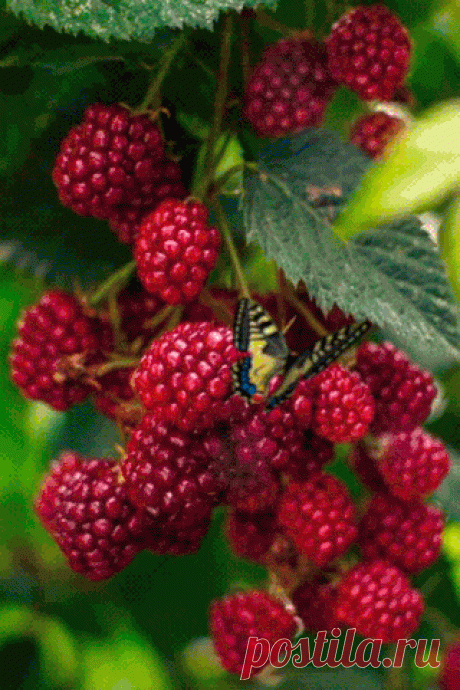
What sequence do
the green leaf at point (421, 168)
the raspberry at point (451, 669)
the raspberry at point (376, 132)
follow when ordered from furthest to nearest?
1. the raspberry at point (451, 669)
2. the raspberry at point (376, 132)
3. the green leaf at point (421, 168)

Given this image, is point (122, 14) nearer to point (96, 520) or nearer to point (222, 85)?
point (222, 85)

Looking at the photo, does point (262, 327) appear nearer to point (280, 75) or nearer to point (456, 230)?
point (456, 230)

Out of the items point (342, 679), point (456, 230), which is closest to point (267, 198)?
point (456, 230)

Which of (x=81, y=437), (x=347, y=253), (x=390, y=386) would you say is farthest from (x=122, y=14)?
(x=81, y=437)

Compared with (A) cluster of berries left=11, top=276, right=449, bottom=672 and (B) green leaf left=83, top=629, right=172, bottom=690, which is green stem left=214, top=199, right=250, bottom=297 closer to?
(A) cluster of berries left=11, top=276, right=449, bottom=672

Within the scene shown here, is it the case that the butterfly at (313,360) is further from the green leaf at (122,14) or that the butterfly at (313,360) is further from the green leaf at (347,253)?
the green leaf at (122,14)

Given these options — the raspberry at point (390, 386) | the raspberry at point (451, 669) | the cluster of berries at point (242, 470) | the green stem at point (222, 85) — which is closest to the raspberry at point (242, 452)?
the cluster of berries at point (242, 470)

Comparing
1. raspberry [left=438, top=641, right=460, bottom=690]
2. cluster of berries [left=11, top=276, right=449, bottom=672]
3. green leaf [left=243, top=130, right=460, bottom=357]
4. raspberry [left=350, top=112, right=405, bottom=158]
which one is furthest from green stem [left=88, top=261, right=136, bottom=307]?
raspberry [left=438, top=641, right=460, bottom=690]
